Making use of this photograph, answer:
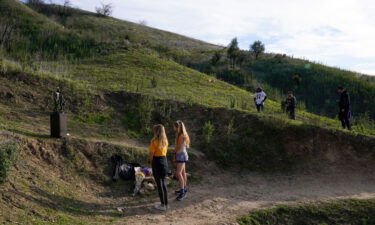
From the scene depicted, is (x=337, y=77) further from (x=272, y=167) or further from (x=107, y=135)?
(x=107, y=135)

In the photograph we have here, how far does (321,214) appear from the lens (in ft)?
27.3

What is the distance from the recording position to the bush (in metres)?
6.17

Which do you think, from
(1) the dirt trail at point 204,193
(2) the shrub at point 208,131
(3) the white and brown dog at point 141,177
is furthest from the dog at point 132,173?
(2) the shrub at point 208,131

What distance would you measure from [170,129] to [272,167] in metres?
3.69

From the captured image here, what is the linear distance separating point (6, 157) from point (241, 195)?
552cm

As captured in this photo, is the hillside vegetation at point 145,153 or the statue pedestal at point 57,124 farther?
the statue pedestal at point 57,124

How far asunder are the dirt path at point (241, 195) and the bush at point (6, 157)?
88.8 inches

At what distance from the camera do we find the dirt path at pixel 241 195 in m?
7.16

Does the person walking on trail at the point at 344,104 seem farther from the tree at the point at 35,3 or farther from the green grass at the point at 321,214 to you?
the tree at the point at 35,3

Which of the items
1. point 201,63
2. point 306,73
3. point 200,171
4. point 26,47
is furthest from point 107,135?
point 306,73

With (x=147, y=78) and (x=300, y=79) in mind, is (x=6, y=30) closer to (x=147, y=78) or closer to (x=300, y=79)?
(x=147, y=78)

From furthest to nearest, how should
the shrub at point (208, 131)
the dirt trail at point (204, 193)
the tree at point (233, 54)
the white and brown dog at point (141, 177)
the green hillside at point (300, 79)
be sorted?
1. the tree at point (233, 54)
2. the green hillside at point (300, 79)
3. the shrub at point (208, 131)
4. the white and brown dog at point (141, 177)
5. the dirt trail at point (204, 193)

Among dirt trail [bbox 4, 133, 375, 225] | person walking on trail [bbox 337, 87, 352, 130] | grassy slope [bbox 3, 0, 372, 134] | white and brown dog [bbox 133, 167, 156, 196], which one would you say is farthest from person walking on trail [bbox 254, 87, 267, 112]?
white and brown dog [bbox 133, 167, 156, 196]

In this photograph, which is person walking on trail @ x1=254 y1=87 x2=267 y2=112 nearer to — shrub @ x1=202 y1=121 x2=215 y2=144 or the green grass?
shrub @ x1=202 y1=121 x2=215 y2=144
